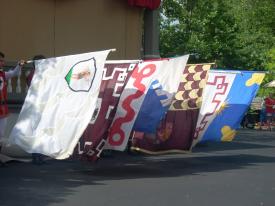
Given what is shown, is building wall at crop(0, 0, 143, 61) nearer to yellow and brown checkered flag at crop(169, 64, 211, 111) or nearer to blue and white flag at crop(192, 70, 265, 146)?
blue and white flag at crop(192, 70, 265, 146)

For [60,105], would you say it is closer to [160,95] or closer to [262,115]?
[160,95]

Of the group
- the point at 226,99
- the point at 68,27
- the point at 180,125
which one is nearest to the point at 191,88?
the point at 180,125

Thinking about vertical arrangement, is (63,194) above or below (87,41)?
below

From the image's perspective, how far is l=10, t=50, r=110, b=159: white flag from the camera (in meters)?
9.43

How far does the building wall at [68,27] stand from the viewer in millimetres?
13594

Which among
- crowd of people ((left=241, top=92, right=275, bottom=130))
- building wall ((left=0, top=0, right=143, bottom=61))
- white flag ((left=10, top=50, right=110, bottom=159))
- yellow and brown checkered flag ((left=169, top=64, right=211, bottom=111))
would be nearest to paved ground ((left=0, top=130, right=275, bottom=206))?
white flag ((left=10, top=50, right=110, bottom=159))

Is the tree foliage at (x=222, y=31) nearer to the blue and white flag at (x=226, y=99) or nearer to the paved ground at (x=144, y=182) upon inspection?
the blue and white flag at (x=226, y=99)

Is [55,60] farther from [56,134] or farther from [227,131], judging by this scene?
[227,131]

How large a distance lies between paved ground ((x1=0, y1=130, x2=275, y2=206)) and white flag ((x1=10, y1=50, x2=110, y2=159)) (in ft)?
1.82

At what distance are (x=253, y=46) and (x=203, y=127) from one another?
26.1 metres

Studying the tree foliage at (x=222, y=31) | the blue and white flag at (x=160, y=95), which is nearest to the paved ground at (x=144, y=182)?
the blue and white flag at (x=160, y=95)

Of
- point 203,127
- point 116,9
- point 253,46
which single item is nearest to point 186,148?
point 203,127

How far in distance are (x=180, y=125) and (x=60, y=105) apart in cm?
238

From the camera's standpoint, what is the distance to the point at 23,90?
45.3 ft
